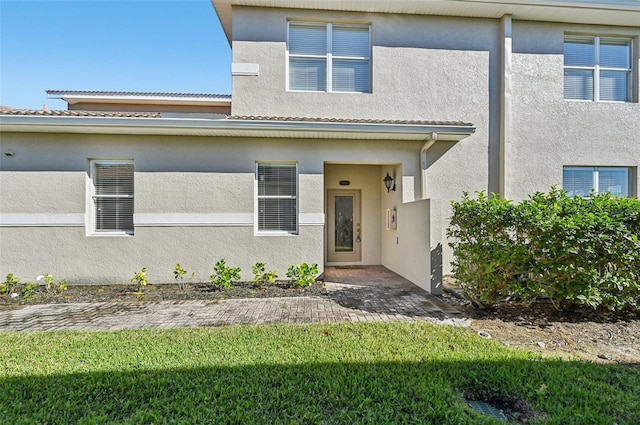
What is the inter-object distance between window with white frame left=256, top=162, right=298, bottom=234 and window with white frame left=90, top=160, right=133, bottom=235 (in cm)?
337

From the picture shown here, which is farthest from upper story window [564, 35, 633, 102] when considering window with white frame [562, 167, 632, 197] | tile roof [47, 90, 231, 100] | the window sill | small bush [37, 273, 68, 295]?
small bush [37, 273, 68, 295]

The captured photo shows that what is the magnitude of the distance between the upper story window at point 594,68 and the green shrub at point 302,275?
30.4 feet

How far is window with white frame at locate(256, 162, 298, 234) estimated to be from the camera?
318 inches

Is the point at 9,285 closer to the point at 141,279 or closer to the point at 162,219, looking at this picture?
the point at 141,279

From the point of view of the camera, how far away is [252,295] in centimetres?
689

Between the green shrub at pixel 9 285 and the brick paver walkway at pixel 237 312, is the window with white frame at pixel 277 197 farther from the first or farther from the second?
the green shrub at pixel 9 285

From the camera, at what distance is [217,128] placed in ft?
23.6

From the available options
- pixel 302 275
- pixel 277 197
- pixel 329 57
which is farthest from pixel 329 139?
pixel 302 275

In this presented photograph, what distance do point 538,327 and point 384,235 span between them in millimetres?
5404

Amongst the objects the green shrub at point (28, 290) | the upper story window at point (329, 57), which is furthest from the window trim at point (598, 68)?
the green shrub at point (28, 290)

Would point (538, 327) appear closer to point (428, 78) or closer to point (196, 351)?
point (196, 351)

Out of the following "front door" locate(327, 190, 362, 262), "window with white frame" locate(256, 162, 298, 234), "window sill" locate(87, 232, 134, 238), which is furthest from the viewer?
"front door" locate(327, 190, 362, 262)

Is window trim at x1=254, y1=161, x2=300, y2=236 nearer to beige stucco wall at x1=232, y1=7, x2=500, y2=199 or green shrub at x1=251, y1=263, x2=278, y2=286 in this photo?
green shrub at x1=251, y1=263, x2=278, y2=286

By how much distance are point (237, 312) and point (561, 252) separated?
5.79 meters
